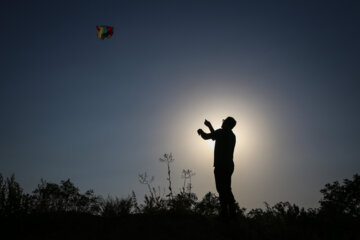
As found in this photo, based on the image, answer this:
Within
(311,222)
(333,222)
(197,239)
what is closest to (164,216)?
(197,239)

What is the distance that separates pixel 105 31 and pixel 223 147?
9.97 meters

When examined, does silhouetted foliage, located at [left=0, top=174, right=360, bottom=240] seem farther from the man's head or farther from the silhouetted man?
the man's head

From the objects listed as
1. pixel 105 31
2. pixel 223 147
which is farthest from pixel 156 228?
pixel 105 31

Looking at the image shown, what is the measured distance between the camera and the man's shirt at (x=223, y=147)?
17.2 ft

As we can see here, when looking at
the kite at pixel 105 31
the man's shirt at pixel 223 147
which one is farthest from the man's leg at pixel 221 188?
the kite at pixel 105 31

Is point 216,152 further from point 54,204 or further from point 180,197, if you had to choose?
point 54,204

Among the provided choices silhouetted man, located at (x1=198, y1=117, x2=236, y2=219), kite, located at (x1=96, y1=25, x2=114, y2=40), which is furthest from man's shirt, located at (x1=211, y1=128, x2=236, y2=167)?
kite, located at (x1=96, y1=25, x2=114, y2=40)

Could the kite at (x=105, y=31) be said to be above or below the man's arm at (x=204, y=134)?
above

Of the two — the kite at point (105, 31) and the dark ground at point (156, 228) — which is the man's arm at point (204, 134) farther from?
the kite at point (105, 31)

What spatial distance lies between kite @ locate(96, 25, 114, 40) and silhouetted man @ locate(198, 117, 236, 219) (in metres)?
8.80

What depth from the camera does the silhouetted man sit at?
5066 mm

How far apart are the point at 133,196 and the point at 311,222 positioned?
3.96 m

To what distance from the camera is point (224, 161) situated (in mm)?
5223

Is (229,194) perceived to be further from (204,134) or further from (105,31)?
(105,31)
